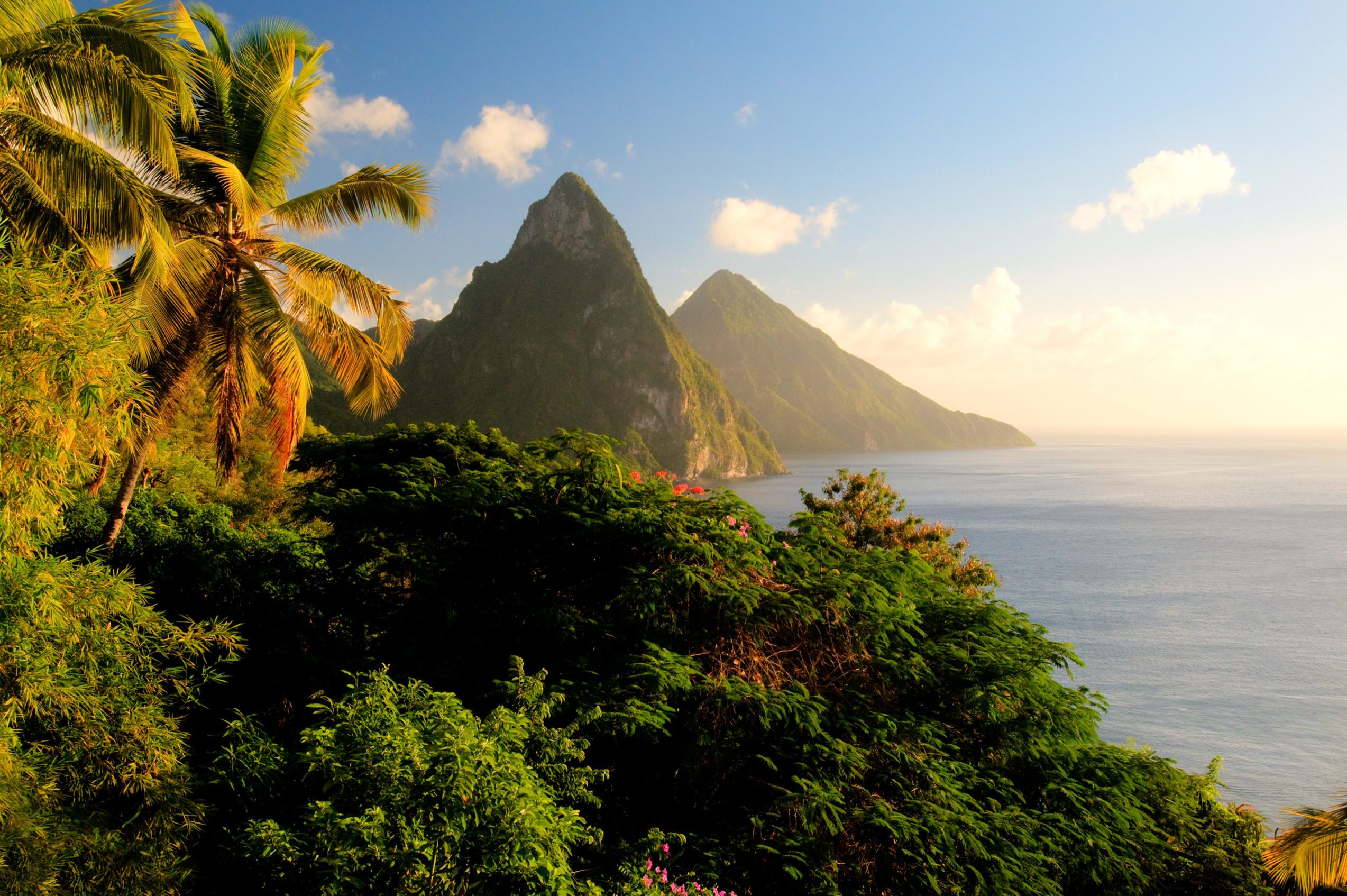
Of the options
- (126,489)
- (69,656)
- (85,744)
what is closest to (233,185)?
(126,489)

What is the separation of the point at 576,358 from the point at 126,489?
5440 inches

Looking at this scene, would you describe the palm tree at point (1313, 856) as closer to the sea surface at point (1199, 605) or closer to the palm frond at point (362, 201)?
the palm frond at point (362, 201)

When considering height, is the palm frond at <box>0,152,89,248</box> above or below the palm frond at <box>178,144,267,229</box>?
below

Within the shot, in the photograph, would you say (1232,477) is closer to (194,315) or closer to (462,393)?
(462,393)

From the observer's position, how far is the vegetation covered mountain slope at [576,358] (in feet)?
440

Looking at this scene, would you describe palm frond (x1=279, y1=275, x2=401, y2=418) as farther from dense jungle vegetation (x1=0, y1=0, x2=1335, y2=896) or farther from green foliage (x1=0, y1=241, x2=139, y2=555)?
green foliage (x1=0, y1=241, x2=139, y2=555)

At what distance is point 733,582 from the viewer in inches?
268

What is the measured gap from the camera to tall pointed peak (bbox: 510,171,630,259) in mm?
153750

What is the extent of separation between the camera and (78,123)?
6.88 metres

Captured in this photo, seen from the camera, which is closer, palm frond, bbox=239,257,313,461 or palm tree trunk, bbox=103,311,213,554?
palm tree trunk, bbox=103,311,213,554

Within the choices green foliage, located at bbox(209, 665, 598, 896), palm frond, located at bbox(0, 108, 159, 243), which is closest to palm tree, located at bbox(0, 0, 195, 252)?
palm frond, located at bbox(0, 108, 159, 243)

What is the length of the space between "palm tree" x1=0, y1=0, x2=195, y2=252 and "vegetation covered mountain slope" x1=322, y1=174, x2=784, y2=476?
383ft

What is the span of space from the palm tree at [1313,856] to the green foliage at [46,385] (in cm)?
1110

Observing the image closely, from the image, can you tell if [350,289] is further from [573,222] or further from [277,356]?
[573,222]
